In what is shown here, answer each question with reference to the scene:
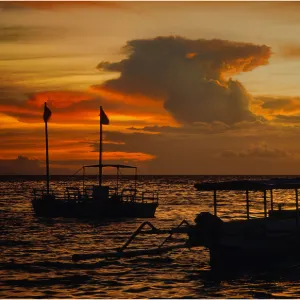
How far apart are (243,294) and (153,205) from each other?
3851cm

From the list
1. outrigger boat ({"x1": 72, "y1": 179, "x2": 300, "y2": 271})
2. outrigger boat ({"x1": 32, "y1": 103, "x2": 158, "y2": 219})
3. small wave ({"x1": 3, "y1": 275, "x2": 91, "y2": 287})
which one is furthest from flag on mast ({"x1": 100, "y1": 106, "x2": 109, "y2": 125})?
small wave ({"x1": 3, "y1": 275, "x2": 91, "y2": 287})

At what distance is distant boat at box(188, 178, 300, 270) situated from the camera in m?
30.5

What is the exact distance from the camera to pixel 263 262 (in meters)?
31.4

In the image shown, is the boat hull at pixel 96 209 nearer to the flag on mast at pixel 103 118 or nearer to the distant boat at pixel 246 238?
the flag on mast at pixel 103 118

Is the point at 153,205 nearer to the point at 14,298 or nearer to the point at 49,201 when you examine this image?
the point at 49,201

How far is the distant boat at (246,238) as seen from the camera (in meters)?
30.5

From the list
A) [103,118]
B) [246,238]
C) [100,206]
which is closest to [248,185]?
[246,238]

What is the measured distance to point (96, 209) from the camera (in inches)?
2443

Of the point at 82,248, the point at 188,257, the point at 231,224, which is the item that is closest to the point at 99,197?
the point at 82,248

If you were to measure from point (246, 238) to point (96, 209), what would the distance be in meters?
32.6

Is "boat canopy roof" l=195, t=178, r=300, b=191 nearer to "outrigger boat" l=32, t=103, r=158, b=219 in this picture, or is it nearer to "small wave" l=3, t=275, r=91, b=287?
"small wave" l=3, t=275, r=91, b=287

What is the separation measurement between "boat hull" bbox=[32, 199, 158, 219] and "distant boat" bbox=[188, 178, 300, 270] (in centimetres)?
3053

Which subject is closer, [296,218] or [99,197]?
[296,218]

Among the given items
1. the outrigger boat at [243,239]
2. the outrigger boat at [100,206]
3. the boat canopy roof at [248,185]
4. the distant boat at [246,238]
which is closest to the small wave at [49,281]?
the outrigger boat at [243,239]
